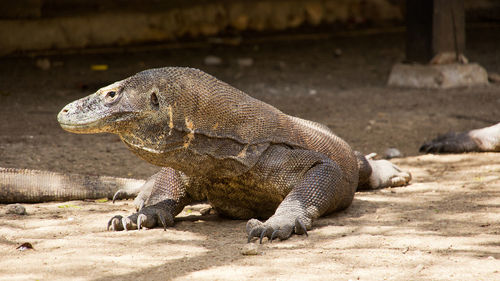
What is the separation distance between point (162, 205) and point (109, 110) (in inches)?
28.2

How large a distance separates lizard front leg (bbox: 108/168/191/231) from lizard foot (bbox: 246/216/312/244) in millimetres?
605

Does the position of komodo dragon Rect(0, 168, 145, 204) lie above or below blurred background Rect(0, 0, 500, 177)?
below

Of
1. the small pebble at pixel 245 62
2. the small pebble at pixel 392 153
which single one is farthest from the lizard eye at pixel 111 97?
the small pebble at pixel 245 62

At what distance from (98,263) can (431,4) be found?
6922mm

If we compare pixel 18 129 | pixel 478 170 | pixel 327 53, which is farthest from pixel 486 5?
pixel 18 129

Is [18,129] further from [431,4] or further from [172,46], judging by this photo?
[431,4]

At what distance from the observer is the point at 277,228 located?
3383 mm

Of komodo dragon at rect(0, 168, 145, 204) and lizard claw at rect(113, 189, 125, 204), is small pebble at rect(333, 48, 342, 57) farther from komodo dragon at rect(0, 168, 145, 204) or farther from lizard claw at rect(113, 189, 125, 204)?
lizard claw at rect(113, 189, 125, 204)

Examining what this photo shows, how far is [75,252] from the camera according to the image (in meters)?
3.16

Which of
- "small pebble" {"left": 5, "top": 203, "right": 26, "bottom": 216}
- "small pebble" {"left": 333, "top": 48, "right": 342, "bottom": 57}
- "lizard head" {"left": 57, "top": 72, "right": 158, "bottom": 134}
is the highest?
"small pebble" {"left": 333, "top": 48, "right": 342, "bottom": 57}

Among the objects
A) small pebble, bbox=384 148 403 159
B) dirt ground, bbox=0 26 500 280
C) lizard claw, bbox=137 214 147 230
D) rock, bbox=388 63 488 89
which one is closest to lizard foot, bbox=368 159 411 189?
dirt ground, bbox=0 26 500 280

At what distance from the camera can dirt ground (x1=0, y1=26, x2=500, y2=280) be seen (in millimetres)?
2898

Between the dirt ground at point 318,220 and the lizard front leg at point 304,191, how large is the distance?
0.30ft

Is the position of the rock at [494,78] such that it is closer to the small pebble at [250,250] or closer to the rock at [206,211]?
the rock at [206,211]
